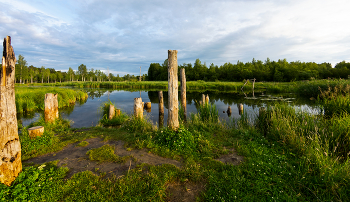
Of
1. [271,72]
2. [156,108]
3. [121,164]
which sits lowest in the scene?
[121,164]

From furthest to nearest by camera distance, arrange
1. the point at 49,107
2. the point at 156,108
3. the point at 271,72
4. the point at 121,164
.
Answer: the point at 271,72 → the point at 156,108 → the point at 49,107 → the point at 121,164

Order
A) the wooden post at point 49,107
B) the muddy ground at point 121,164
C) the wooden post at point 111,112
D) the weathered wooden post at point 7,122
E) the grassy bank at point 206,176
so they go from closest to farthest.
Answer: the weathered wooden post at point 7,122, the grassy bank at point 206,176, the muddy ground at point 121,164, the wooden post at point 49,107, the wooden post at point 111,112

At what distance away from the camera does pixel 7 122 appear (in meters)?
3.22

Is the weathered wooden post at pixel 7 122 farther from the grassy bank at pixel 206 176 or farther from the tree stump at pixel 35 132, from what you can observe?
the tree stump at pixel 35 132

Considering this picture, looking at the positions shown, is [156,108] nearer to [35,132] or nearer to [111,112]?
[111,112]

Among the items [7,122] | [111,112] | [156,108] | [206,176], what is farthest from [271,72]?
[7,122]

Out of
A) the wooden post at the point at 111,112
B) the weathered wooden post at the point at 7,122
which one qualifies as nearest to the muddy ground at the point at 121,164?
the weathered wooden post at the point at 7,122

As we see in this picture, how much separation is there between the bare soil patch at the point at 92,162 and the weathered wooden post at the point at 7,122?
3.53 ft

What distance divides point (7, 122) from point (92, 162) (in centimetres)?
211

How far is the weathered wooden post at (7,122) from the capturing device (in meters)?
3.15

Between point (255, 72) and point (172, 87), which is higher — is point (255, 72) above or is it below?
above

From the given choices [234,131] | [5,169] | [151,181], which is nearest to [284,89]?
[234,131]

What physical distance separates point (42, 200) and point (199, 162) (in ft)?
11.8

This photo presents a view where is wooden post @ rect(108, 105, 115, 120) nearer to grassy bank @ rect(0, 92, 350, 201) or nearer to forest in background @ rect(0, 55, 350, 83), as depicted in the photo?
grassy bank @ rect(0, 92, 350, 201)
